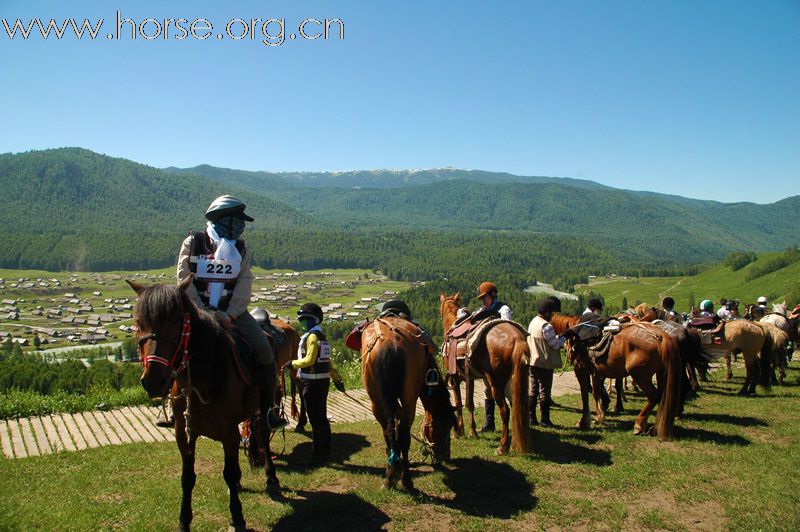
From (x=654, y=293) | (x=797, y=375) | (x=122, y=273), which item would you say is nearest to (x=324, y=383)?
(x=797, y=375)

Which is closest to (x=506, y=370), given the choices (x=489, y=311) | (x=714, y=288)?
(x=489, y=311)

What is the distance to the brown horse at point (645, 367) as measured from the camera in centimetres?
830

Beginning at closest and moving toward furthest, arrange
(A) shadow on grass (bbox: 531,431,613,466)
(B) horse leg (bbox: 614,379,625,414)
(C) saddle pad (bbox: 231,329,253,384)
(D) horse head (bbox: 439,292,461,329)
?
(C) saddle pad (bbox: 231,329,253,384) < (A) shadow on grass (bbox: 531,431,613,466) < (D) horse head (bbox: 439,292,461,329) < (B) horse leg (bbox: 614,379,625,414)

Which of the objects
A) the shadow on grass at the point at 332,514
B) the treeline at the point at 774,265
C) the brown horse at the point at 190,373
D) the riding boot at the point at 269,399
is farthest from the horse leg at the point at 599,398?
the treeline at the point at 774,265

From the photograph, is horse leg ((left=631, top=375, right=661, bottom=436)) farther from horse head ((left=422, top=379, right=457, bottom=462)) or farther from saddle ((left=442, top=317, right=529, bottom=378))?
horse head ((left=422, top=379, right=457, bottom=462))

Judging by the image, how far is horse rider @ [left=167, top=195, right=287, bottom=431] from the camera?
524cm

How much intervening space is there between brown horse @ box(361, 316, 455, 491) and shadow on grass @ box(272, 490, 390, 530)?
59cm

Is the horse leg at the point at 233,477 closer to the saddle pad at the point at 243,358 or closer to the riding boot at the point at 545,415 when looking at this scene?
the saddle pad at the point at 243,358

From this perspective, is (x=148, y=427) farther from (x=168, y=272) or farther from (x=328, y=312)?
(x=168, y=272)

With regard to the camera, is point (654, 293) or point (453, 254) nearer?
point (654, 293)

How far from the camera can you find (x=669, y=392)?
8.29m

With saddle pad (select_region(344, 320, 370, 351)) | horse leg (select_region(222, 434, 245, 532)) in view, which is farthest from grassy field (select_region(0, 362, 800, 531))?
saddle pad (select_region(344, 320, 370, 351))

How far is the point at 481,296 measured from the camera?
9000 millimetres

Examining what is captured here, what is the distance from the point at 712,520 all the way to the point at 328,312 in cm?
8510
